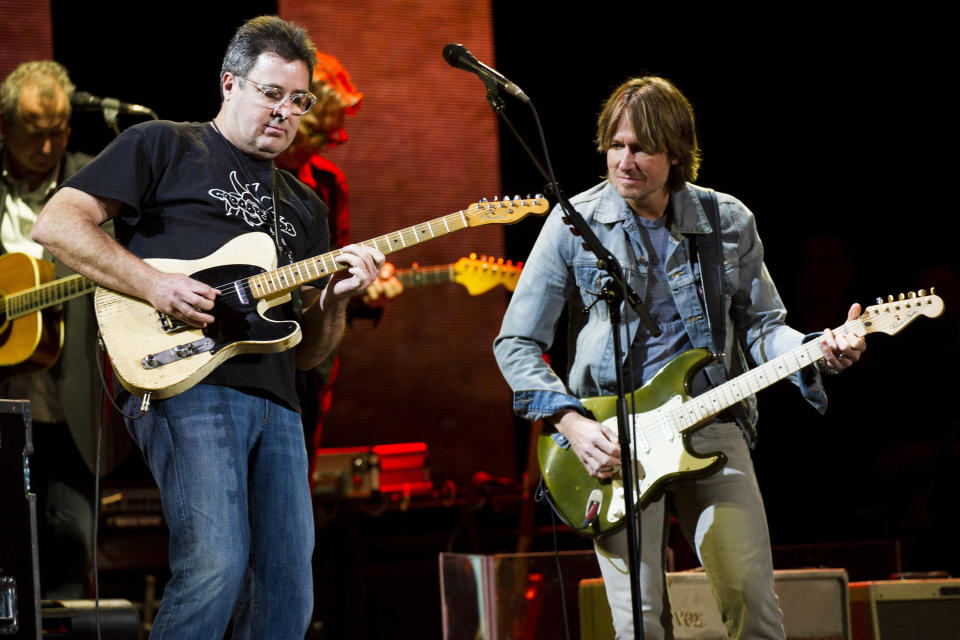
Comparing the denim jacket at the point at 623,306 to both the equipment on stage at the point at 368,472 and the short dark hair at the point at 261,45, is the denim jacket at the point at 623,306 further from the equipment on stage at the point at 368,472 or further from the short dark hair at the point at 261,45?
the equipment on stage at the point at 368,472

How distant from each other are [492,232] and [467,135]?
2.08ft

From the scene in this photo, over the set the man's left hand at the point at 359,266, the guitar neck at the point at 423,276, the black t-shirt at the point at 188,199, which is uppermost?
the guitar neck at the point at 423,276

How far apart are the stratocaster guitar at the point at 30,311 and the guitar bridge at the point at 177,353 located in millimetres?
1498

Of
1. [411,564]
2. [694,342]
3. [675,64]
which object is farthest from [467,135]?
[694,342]

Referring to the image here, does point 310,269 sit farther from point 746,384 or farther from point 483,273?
point 483,273

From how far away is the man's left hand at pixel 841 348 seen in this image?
10.6 feet

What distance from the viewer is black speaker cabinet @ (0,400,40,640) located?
3.05 m

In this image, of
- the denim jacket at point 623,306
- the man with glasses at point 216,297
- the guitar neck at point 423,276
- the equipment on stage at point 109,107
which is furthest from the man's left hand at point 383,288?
the man with glasses at point 216,297

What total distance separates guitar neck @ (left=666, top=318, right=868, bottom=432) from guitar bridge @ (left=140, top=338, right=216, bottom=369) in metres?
1.40

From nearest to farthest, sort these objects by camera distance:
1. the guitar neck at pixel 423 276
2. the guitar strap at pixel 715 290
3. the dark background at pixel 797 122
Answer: the guitar strap at pixel 715 290 < the guitar neck at pixel 423 276 < the dark background at pixel 797 122

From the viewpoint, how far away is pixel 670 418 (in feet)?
10.8

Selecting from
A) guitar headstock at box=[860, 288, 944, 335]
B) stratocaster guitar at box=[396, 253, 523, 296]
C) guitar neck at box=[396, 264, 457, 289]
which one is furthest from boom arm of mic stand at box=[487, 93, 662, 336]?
guitar neck at box=[396, 264, 457, 289]

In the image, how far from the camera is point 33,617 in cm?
311

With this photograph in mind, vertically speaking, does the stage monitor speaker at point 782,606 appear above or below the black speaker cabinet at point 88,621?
below
